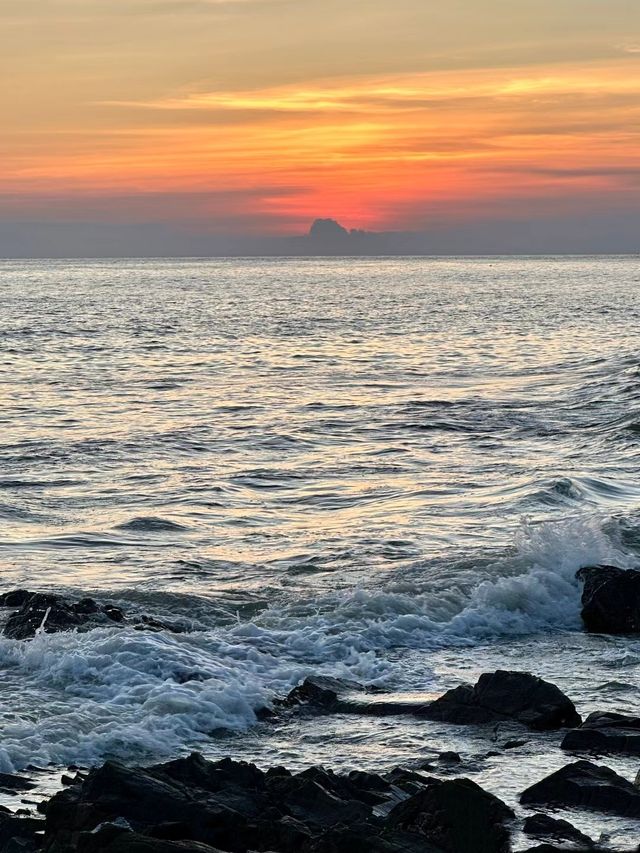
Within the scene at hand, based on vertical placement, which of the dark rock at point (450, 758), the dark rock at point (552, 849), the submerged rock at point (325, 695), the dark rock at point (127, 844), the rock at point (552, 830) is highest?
the dark rock at point (127, 844)

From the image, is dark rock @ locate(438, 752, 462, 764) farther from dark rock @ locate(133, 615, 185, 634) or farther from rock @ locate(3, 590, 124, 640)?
rock @ locate(3, 590, 124, 640)

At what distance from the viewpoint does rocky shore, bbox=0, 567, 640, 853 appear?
7.12m

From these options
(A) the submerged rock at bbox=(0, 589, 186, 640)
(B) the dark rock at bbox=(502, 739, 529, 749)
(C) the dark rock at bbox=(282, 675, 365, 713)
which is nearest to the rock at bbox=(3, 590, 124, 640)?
(A) the submerged rock at bbox=(0, 589, 186, 640)

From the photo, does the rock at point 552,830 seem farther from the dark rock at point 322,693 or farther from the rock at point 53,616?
the rock at point 53,616

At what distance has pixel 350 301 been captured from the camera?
94.6m

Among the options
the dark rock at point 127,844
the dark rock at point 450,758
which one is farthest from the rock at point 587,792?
the dark rock at point 127,844

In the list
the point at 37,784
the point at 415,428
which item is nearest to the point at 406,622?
the point at 37,784

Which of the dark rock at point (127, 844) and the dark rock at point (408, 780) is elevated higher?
the dark rock at point (127, 844)

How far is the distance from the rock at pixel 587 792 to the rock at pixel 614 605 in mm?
4935

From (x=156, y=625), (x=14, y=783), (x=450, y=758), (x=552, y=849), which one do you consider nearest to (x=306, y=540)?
(x=156, y=625)

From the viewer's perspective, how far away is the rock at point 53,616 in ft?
40.2

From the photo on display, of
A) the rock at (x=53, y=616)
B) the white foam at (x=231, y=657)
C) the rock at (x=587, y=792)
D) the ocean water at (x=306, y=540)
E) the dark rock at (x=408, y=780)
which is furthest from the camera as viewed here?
the rock at (x=53, y=616)

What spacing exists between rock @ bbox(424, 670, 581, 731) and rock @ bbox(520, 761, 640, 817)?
4.74ft

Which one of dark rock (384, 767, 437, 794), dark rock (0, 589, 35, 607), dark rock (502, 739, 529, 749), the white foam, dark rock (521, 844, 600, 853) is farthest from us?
dark rock (0, 589, 35, 607)
